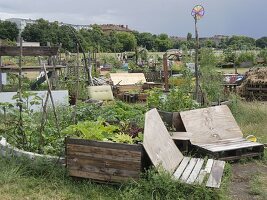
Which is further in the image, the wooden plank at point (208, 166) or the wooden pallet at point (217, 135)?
the wooden pallet at point (217, 135)

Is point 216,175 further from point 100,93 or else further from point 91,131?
point 100,93

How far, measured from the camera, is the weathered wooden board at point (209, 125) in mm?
6663

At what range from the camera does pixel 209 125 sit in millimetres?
6918

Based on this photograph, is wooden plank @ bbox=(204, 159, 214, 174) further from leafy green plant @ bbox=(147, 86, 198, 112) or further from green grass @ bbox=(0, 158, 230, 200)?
leafy green plant @ bbox=(147, 86, 198, 112)

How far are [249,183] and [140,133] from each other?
163 centimetres

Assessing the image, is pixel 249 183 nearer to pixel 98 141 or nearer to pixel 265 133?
pixel 98 141

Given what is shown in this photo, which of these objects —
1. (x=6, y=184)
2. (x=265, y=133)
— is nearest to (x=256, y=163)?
(x=265, y=133)

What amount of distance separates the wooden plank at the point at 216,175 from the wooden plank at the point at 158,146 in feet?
1.61

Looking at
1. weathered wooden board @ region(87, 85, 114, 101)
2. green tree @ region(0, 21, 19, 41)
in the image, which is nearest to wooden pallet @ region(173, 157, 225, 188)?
weathered wooden board @ region(87, 85, 114, 101)

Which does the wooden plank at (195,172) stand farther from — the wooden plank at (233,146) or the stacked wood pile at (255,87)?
the stacked wood pile at (255,87)

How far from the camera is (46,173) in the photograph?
16.3ft

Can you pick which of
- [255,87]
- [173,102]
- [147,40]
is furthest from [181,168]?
[147,40]

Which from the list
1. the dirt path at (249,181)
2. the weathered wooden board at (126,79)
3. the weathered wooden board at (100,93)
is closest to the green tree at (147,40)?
the weathered wooden board at (126,79)

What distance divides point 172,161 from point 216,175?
25.1 inches
